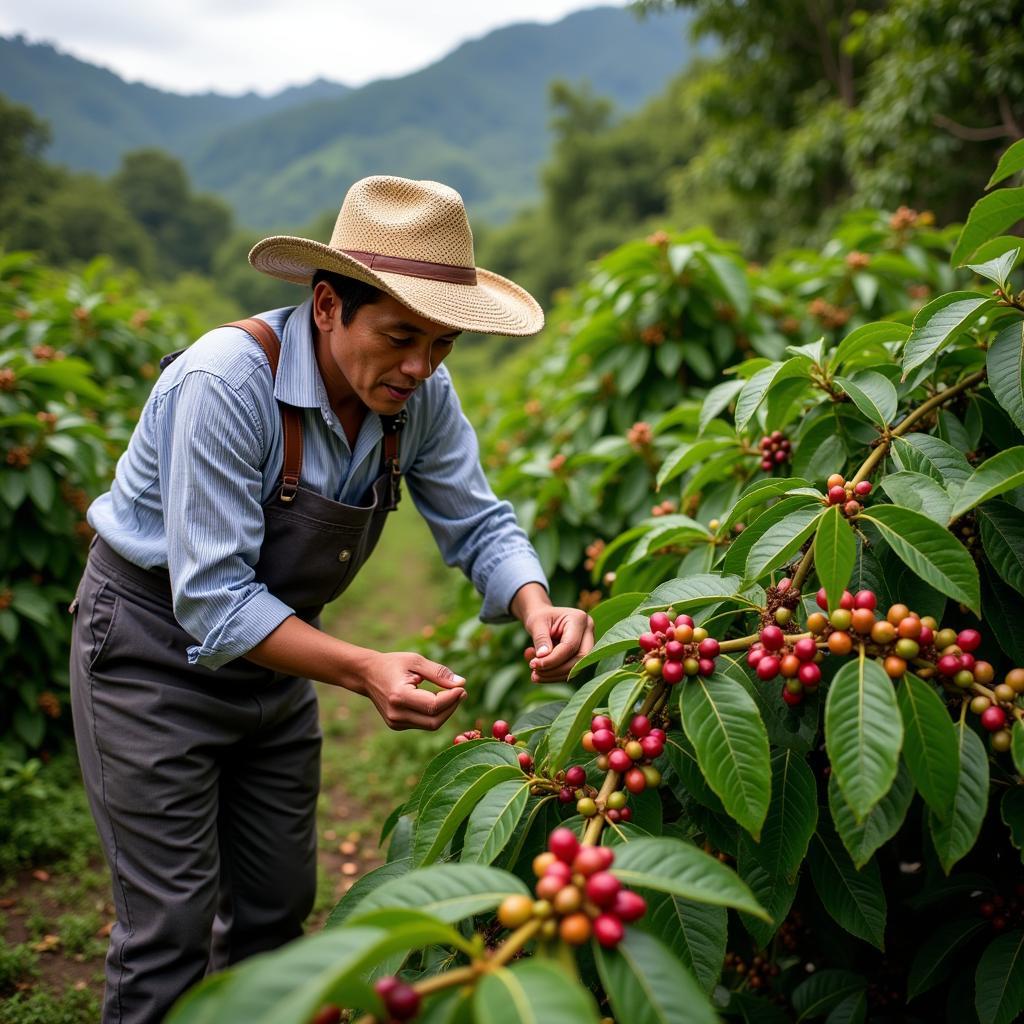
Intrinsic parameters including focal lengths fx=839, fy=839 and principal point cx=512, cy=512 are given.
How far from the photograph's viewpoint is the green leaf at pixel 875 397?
4.63 ft

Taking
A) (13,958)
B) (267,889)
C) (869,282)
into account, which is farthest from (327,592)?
(869,282)

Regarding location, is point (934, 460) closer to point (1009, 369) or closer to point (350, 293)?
point (1009, 369)

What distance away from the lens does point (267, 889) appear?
7.35 ft

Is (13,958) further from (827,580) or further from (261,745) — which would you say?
(827,580)

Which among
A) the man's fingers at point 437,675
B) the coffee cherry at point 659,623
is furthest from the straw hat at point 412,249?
the coffee cherry at point 659,623

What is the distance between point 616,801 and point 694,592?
33cm

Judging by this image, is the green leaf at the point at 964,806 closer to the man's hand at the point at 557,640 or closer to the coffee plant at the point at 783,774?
the coffee plant at the point at 783,774

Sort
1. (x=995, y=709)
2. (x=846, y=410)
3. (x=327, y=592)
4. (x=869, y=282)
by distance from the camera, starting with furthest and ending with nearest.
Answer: (x=869, y=282)
(x=327, y=592)
(x=846, y=410)
(x=995, y=709)

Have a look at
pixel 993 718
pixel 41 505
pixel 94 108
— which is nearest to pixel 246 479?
pixel 993 718

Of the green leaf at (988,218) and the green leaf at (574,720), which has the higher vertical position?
the green leaf at (988,218)

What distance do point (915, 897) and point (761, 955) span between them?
0.47m

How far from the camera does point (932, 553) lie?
111 centimetres

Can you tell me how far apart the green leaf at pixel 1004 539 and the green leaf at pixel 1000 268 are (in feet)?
1.26

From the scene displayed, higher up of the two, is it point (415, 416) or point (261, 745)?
point (415, 416)
